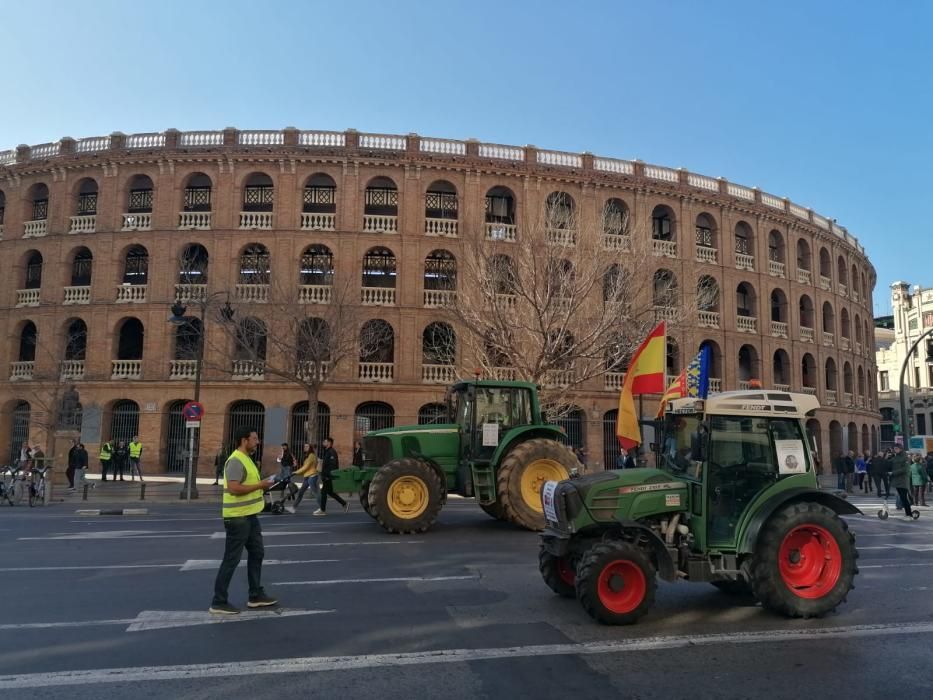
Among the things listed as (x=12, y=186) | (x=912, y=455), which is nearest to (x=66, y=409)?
(x=12, y=186)

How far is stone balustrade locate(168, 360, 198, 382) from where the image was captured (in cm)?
2806

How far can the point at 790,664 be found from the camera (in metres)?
4.87

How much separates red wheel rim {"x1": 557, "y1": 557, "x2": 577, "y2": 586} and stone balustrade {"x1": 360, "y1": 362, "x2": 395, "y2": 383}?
22.3 metres

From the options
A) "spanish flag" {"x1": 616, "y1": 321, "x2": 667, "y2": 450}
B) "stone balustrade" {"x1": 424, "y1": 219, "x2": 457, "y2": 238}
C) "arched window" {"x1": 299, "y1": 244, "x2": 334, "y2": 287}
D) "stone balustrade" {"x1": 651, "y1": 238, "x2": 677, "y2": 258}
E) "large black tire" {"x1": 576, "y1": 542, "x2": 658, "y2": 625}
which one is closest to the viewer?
"large black tire" {"x1": 576, "y1": 542, "x2": 658, "y2": 625}

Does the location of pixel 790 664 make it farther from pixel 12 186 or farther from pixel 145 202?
pixel 12 186

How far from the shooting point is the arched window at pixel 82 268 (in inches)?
1193

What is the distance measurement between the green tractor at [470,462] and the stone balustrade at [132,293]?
20.7 meters

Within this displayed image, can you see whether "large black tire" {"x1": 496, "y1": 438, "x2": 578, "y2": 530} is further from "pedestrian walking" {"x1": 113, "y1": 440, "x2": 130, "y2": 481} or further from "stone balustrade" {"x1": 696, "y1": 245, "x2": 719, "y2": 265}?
"stone balustrade" {"x1": 696, "y1": 245, "x2": 719, "y2": 265}

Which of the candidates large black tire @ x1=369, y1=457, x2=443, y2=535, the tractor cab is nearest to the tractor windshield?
the tractor cab

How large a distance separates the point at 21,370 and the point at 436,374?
1883 cm

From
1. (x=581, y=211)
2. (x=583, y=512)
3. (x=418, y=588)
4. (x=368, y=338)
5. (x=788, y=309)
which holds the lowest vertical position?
(x=418, y=588)

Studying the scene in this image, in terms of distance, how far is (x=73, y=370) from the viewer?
94.5 feet

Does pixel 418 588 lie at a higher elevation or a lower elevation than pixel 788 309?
lower

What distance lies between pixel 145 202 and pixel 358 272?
35.3 feet
